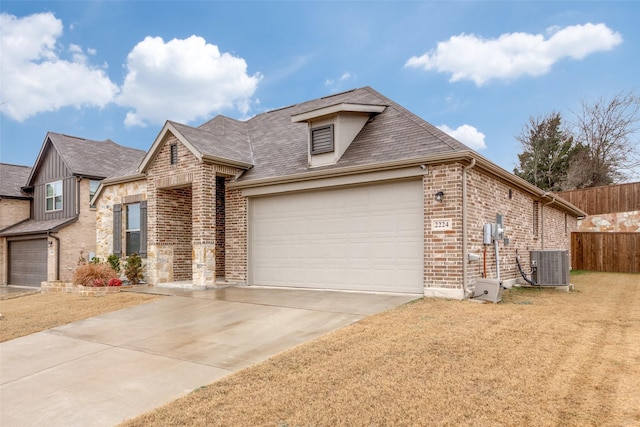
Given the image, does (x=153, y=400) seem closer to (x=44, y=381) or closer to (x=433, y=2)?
(x=44, y=381)

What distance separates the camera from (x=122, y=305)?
973cm

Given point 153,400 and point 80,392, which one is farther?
point 80,392

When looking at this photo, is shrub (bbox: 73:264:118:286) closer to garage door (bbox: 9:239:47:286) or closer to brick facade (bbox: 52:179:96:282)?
brick facade (bbox: 52:179:96:282)

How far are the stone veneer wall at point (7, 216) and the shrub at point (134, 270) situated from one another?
13.1 metres

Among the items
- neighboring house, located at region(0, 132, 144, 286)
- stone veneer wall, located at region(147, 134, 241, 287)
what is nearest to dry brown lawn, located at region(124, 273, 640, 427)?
stone veneer wall, located at region(147, 134, 241, 287)

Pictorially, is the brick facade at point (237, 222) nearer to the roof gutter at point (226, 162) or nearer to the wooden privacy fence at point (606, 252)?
the roof gutter at point (226, 162)

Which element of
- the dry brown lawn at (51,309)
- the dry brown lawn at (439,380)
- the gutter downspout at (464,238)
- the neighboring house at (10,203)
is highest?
the neighboring house at (10,203)

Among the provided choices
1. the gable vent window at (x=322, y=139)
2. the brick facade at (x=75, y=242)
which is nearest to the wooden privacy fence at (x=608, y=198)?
the gable vent window at (x=322, y=139)

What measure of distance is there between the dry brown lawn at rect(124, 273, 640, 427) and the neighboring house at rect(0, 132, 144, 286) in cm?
1730

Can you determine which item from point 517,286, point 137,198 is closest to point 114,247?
point 137,198

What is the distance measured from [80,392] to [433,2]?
42.4 feet

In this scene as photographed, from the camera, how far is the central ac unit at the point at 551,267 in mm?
11055

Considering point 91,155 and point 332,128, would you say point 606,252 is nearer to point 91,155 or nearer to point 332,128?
point 332,128

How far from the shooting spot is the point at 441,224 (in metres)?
8.94
